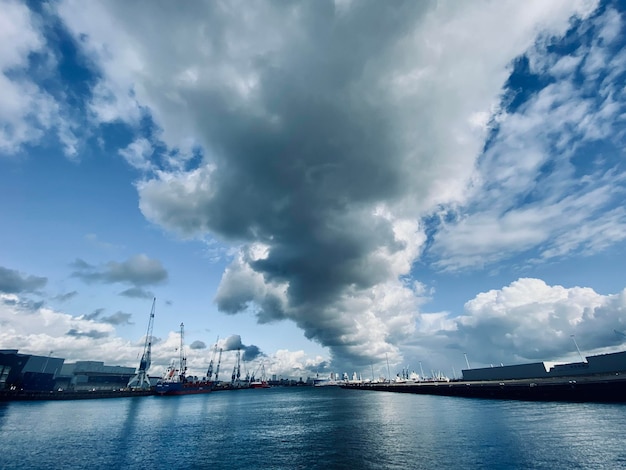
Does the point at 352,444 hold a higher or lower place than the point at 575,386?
lower

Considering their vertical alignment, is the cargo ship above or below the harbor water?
above

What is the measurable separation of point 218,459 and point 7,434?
71.1 metres

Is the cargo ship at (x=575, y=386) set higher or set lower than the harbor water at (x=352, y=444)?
higher

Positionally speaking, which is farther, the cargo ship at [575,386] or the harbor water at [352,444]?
the cargo ship at [575,386]

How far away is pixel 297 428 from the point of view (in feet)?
298

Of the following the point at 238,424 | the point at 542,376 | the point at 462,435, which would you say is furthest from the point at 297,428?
the point at 542,376

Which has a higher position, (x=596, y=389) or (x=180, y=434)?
(x=596, y=389)

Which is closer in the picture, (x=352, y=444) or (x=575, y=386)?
(x=352, y=444)

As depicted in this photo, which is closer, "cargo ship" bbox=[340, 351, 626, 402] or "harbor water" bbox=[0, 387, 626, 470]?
"harbor water" bbox=[0, 387, 626, 470]

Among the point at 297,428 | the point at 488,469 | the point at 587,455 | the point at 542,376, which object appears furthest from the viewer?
the point at 542,376

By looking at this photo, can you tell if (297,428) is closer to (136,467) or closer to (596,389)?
(136,467)

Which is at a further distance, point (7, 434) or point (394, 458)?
point (7, 434)

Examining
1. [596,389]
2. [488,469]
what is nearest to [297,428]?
[488,469]

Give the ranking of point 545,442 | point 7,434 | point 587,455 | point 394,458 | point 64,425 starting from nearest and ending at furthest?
point 587,455
point 394,458
point 545,442
point 7,434
point 64,425
